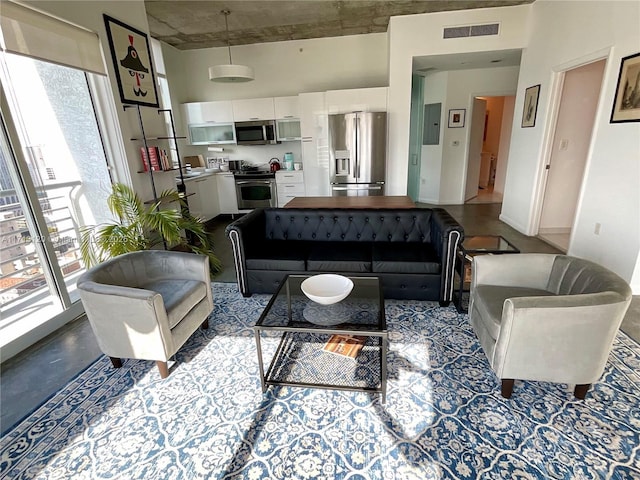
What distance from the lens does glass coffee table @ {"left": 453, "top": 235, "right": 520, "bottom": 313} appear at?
8.26ft

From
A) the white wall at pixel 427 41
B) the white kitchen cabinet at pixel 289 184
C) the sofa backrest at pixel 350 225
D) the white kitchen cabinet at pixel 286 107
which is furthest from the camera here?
Answer: the white kitchen cabinet at pixel 289 184

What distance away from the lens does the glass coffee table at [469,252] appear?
2518 mm

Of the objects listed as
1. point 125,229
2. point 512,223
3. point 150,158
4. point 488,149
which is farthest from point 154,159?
point 488,149

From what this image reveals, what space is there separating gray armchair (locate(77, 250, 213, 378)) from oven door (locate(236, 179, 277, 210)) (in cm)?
350

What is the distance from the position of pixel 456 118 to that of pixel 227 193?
4.60 metres

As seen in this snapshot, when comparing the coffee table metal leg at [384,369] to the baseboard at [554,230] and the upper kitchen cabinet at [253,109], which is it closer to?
the baseboard at [554,230]

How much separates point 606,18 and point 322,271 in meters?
3.46

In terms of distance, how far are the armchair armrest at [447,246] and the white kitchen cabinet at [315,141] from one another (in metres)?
3.07

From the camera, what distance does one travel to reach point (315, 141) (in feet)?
17.5

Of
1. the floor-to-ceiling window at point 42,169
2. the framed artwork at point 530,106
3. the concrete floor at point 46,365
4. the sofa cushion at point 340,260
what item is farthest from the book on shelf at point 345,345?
the framed artwork at point 530,106

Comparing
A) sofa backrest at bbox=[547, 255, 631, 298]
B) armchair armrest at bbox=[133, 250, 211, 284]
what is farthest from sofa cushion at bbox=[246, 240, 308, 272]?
sofa backrest at bbox=[547, 255, 631, 298]

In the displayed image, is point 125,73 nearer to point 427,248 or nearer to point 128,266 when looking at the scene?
point 128,266

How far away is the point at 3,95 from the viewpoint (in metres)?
2.22

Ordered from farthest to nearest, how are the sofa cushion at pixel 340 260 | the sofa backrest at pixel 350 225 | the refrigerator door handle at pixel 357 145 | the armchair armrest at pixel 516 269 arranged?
1. the refrigerator door handle at pixel 357 145
2. the sofa backrest at pixel 350 225
3. the sofa cushion at pixel 340 260
4. the armchair armrest at pixel 516 269
